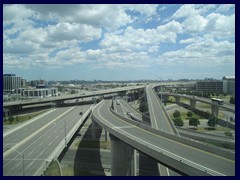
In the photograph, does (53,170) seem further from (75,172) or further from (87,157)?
(87,157)

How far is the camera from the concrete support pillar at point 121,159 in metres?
26.5

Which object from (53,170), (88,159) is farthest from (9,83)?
(53,170)

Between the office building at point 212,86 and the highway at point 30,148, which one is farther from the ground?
the office building at point 212,86

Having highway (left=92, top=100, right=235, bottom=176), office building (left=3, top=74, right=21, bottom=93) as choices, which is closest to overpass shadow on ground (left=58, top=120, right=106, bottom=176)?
highway (left=92, top=100, right=235, bottom=176)

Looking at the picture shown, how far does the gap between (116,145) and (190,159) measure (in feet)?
38.1

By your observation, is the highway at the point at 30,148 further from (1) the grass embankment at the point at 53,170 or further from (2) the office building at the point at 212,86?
(2) the office building at the point at 212,86

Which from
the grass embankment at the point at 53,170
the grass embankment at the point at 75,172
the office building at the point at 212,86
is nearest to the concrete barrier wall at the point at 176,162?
the grass embankment at the point at 53,170

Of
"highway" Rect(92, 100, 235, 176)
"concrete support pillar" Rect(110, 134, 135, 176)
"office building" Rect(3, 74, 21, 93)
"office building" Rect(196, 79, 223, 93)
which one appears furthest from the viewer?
"office building" Rect(3, 74, 21, 93)

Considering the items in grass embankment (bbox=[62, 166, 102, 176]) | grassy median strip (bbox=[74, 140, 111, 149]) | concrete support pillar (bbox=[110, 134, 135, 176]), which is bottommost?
grass embankment (bbox=[62, 166, 102, 176])

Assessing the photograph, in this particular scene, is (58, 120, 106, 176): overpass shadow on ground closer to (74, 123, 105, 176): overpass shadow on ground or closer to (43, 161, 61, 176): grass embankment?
(74, 123, 105, 176): overpass shadow on ground

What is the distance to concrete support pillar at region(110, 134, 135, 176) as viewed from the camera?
26500 mm

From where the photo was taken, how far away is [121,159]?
86.7ft
